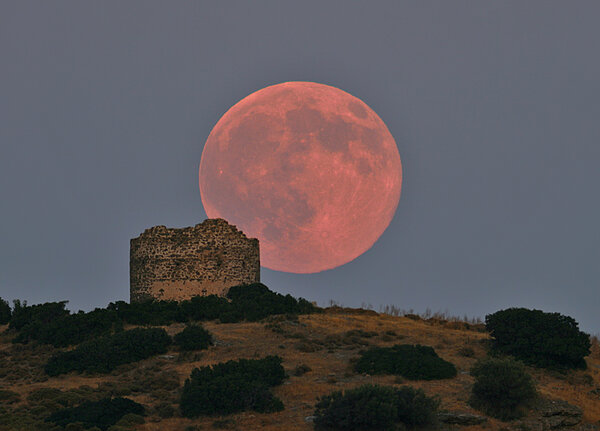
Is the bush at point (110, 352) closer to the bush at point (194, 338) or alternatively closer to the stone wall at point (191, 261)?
the bush at point (194, 338)

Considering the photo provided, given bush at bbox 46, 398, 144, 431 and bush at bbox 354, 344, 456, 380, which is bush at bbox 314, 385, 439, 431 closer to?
bush at bbox 354, 344, 456, 380

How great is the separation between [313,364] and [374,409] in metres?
7.94

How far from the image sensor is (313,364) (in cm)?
3030

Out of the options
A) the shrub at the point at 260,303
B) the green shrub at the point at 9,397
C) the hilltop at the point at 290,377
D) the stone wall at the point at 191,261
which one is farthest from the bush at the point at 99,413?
the stone wall at the point at 191,261

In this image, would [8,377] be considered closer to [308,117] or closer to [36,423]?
[36,423]

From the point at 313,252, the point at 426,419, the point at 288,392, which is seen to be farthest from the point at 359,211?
the point at 426,419

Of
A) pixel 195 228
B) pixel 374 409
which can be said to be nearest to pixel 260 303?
pixel 195 228

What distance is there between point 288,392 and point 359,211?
66.0 feet

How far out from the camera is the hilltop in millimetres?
24688

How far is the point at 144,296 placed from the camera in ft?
141

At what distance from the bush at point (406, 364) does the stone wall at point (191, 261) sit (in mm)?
14034

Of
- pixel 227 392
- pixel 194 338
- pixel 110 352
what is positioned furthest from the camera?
pixel 194 338

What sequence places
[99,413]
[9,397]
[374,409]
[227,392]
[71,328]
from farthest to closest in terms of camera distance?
[71,328], [9,397], [227,392], [99,413], [374,409]

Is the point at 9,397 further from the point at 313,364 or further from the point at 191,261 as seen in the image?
the point at 191,261
